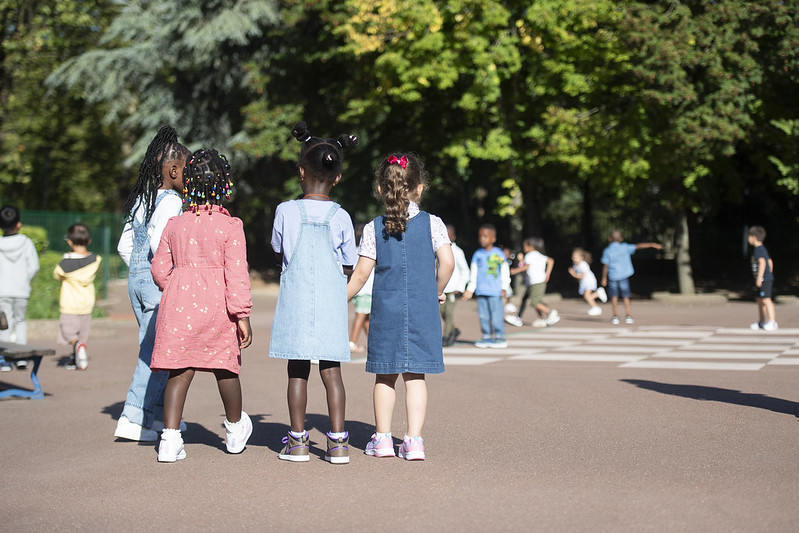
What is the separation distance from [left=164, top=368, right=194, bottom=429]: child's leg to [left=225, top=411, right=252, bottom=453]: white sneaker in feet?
1.12

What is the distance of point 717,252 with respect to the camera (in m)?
32.8

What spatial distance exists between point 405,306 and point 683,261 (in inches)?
816

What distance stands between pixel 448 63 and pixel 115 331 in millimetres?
11709

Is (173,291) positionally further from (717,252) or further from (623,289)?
(717,252)

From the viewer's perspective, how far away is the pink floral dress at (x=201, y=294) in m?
5.66

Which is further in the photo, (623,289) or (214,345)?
(623,289)

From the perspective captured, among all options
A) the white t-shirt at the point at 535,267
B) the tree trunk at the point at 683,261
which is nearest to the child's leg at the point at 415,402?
the white t-shirt at the point at 535,267

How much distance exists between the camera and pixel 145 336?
21.3ft

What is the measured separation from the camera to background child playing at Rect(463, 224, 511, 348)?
13.2 metres

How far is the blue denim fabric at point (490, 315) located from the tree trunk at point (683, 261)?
12.6 metres

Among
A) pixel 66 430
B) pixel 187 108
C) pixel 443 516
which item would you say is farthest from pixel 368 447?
pixel 187 108

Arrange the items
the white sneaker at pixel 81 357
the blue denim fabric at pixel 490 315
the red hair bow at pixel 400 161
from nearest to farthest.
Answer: the red hair bow at pixel 400 161
the white sneaker at pixel 81 357
the blue denim fabric at pixel 490 315

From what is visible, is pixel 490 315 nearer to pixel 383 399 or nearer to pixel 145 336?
pixel 145 336

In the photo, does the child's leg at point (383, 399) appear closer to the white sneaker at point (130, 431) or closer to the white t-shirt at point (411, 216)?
the white t-shirt at point (411, 216)
